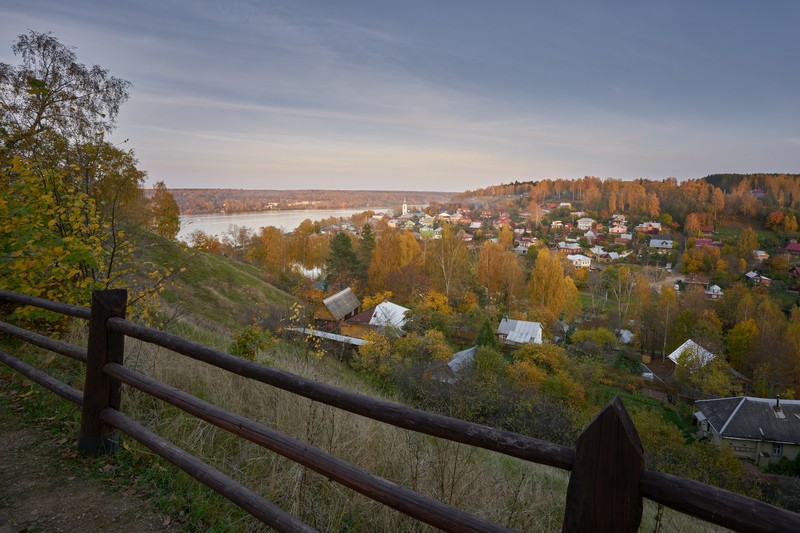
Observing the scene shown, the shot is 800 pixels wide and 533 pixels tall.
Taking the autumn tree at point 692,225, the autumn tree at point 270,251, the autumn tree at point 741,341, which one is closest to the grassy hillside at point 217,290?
the autumn tree at point 270,251

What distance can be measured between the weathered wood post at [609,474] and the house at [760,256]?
76.8 metres

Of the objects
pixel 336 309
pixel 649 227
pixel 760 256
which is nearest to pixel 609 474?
pixel 336 309

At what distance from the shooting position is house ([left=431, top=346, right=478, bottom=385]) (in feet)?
55.8

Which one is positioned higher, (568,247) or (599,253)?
(568,247)

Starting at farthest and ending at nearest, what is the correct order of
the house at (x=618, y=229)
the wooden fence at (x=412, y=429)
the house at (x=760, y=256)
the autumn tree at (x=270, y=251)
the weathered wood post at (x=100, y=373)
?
the house at (x=618, y=229) < the house at (x=760, y=256) < the autumn tree at (x=270, y=251) < the weathered wood post at (x=100, y=373) < the wooden fence at (x=412, y=429)

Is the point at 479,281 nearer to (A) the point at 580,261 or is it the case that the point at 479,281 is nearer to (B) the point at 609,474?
(A) the point at 580,261

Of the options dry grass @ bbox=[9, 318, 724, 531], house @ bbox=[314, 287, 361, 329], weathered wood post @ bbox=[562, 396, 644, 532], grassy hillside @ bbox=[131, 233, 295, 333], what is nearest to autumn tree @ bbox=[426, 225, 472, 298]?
house @ bbox=[314, 287, 361, 329]

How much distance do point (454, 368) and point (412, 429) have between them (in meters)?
19.1

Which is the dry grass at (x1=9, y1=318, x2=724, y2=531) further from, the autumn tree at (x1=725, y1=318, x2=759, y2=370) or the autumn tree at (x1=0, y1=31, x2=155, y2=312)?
the autumn tree at (x1=725, y1=318, x2=759, y2=370)

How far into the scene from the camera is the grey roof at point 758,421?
64.7 feet

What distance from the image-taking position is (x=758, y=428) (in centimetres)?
1994

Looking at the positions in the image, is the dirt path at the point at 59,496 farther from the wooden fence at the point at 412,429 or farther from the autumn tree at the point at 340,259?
the autumn tree at the point at 340,259

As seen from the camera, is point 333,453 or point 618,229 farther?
point 618,229

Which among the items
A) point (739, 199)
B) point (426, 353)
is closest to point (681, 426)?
point (426, 353)
